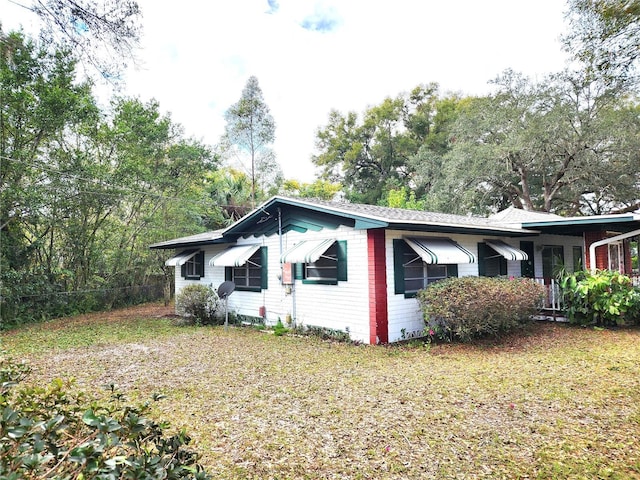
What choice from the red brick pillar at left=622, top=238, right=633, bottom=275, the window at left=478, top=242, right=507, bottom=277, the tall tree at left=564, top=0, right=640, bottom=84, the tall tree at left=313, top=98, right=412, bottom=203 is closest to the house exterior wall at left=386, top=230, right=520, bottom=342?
the window at left=478, top=242, right=507, bottom=277

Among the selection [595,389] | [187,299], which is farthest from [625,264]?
[187,299]

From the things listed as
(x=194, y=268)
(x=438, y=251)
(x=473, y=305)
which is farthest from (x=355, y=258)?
(x=194, y=268)

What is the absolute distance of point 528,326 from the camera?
34.2 ft

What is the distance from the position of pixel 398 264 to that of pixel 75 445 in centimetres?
810

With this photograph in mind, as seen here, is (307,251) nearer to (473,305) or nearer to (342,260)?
(342,260)

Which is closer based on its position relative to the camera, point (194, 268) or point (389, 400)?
point (389, 400)

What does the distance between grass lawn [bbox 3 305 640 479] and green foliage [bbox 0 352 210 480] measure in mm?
1783

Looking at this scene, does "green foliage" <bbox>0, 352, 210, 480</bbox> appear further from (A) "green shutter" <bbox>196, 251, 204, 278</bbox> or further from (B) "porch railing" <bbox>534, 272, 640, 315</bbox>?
(A) "green shutter" <bbox>196, 251, 204, 278</bbox>

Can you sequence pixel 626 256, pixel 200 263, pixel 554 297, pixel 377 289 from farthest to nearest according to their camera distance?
1. pixel 200 263
2. pixel 626 256
3. pixel 554 297
4. pixel 377 289

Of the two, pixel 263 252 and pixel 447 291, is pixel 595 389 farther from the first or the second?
pixel 263 252

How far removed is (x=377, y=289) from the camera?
343 inches

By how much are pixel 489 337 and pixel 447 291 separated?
5.50 ft

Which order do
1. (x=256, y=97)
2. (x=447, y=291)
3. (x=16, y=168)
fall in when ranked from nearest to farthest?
(x=447, y=291) < (x=16, y=168) < (x=256, y=97)

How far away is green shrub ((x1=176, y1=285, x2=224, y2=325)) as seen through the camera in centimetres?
1285
